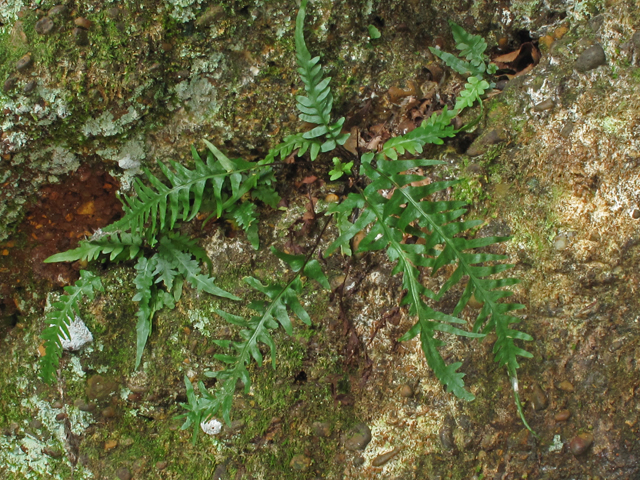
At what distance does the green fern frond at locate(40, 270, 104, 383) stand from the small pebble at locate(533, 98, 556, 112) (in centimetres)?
273

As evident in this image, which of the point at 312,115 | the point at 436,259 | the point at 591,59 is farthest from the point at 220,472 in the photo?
the point at 591,59

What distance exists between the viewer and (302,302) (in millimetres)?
2787

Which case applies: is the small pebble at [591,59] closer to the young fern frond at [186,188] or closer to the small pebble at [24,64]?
the young fern frond at [186,188]

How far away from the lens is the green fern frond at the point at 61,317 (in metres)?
2.66

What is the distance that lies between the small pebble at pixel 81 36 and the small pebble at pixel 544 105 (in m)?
2.43

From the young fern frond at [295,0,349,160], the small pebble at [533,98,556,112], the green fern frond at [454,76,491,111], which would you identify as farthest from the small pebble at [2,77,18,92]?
the small pebble at [533,98,556,112]

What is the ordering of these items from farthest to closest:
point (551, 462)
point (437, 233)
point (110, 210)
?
point (110, 210), point (551, 462), point (437, 233)

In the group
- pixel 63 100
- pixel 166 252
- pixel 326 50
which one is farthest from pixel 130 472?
pixel 326 50

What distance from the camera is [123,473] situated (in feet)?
9.22

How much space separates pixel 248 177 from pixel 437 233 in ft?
3.89

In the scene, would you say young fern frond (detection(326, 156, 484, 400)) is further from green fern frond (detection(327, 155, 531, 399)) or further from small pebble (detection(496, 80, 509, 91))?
small pebble (detection(496, 80, 509, 91))

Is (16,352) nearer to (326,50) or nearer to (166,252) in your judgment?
(166,252)

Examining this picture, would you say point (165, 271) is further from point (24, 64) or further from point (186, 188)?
point (24, 64)

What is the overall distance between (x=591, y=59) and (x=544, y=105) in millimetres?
314
